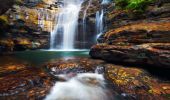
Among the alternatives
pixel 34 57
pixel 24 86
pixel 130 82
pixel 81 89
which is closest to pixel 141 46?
pixel 130 82

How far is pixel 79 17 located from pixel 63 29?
2.68 metres

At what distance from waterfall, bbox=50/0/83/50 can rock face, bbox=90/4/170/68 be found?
13.0 metres

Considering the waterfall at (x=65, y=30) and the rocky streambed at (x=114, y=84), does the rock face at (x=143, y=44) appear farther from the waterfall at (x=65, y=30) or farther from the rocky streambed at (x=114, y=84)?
the waterfall at (x=65, y=30)

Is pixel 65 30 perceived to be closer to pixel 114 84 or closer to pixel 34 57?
pixel 34 57

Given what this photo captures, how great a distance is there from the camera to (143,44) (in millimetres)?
8055

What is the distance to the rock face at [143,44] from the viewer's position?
7.23 metres

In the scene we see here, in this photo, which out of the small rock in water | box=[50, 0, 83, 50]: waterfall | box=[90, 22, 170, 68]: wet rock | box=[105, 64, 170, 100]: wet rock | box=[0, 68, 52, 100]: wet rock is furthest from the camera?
box=[50, 0, 83, 50]: waterfall

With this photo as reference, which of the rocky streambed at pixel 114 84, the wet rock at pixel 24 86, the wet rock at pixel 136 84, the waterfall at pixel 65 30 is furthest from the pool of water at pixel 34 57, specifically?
the waterfall at pixel 65 30

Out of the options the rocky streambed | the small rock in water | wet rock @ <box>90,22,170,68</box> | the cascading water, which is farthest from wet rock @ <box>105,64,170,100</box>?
the cascading water

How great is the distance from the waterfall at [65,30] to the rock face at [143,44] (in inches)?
510

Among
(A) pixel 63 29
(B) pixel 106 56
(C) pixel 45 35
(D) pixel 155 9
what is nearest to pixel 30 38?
(C) pixel 45 35

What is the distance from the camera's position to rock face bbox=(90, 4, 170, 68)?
7227 mm

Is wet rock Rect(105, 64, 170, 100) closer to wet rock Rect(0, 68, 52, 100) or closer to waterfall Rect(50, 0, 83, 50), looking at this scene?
wet rock Rect(0, 68, 52, 100)

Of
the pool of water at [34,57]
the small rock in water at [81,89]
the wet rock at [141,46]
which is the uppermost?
the wet rock at [141,46]
